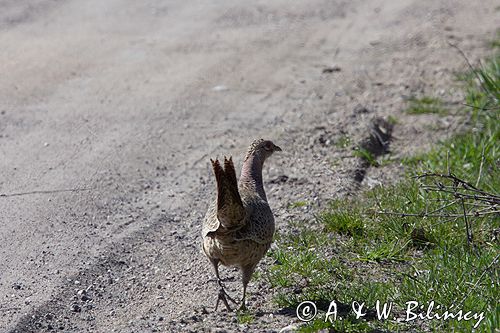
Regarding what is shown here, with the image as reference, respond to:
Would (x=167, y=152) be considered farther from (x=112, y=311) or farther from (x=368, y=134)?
(x=112, y=311)

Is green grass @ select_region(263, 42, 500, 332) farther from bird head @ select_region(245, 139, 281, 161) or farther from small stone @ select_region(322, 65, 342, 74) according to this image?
small stone @ select_region(322, 65, 342, 74)

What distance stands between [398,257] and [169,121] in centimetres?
329

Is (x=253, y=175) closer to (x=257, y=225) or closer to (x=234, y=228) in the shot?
(x=257, y=225)

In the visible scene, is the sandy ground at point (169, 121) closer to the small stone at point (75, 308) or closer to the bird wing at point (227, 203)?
the small stone at point (75, 308)

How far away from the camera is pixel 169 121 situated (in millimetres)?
9133

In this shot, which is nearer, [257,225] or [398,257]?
[257,225]

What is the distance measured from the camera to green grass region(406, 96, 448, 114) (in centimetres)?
970

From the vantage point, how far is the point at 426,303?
5.85 meters

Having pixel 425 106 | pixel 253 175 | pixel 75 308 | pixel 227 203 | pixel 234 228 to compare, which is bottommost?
pixel 425 106

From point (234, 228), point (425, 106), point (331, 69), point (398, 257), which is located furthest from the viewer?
point (331, 69)

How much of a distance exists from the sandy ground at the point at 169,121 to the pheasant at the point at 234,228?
347mm

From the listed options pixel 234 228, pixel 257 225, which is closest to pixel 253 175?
pixel 257 225

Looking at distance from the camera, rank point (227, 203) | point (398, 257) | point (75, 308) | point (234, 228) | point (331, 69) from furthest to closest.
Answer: point (331, 69) < point (398, 257) < point (75, 308) < point (234, 228) < point (227, 203)

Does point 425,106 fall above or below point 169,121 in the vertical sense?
below
